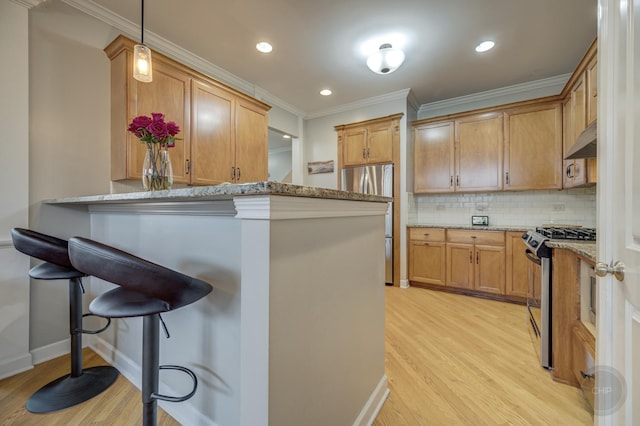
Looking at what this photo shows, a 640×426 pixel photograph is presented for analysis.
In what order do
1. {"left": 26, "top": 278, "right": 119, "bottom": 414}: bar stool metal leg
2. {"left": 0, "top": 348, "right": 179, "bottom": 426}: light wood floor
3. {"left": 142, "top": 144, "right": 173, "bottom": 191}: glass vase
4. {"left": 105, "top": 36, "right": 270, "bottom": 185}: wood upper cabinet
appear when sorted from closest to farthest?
1. {"left": 0, "top": 348, "right": 179, "bottom": 426}: light wood floor
2. {"left": 26, "top": 278, "right": 119, "bottom": 414}: bar stool metal leg
3. {"left": 142, "top": 144, "right": 173, "bottom": 191}: glass vase
4. {"left": 105, "top": 36, "right": 270, "bottom": 185}: wood upper cabinet

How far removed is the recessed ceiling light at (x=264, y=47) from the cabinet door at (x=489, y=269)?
10.9 feet

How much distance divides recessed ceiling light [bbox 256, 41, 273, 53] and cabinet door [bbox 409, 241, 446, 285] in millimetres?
2999

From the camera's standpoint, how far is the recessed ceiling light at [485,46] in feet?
8.46

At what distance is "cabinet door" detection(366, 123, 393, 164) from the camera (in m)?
3.80

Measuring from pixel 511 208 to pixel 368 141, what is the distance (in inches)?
85.8

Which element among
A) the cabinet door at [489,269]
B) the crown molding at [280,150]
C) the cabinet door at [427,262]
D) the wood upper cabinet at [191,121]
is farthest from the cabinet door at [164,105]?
the crown molding at [280,150]

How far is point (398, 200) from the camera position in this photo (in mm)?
3738

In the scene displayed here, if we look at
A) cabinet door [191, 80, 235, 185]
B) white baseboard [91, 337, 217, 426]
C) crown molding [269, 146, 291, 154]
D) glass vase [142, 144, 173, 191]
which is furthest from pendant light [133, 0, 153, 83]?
crown molding [269, 146, 291, 154]

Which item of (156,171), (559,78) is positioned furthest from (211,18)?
(559,78)

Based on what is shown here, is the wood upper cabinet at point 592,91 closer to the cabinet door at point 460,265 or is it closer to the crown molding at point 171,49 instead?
the cabinet door at point 460,265

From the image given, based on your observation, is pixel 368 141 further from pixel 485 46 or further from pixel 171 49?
pixel 171 49

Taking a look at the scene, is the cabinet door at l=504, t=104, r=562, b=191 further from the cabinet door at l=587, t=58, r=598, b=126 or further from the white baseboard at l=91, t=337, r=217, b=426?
the white baseboard at l=91, t=337, r=217, b=426

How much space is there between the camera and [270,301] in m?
0.73

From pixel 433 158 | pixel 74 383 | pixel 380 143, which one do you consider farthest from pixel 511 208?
pixel 74 383
